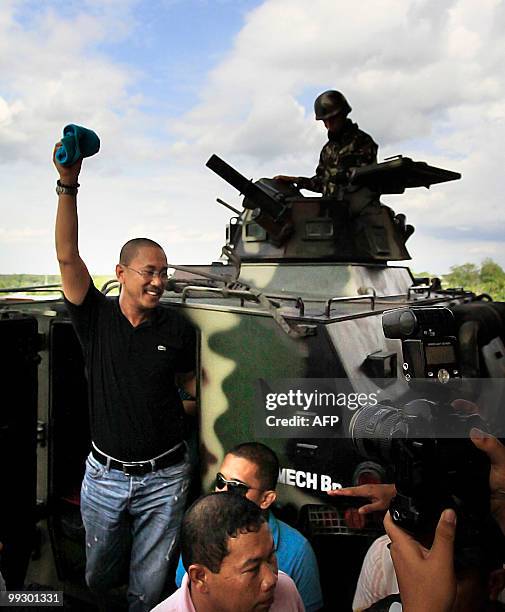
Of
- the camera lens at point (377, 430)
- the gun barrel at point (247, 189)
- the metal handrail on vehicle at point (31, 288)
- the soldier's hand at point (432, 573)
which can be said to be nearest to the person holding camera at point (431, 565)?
the soldier's hand at point (432, 573)

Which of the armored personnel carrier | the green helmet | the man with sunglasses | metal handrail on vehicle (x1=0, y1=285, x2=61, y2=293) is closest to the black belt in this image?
the armored personnel carrier

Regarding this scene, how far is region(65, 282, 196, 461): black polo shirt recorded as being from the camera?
3385mm

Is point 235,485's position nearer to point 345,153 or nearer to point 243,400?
point 243,400

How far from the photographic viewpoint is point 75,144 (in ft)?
10.3

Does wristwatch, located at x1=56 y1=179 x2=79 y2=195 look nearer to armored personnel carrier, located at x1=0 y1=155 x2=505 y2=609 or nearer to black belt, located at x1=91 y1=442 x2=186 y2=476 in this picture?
armored personnel carrier, located at x1=0 y1=155 x2=505 y2=609

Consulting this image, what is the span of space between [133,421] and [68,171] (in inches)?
48.2

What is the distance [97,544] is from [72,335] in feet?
5.00

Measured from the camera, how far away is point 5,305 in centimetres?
463

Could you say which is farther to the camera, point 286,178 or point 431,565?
point 286,178

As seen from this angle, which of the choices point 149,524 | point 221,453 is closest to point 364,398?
point 221,453

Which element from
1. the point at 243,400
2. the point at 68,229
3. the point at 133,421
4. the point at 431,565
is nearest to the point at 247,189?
the point at 243,400

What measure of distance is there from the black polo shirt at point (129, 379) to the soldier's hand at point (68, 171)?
21.3 inches

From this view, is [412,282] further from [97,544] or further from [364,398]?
[97,544]

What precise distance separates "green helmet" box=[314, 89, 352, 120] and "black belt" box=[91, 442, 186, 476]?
4.26 m
